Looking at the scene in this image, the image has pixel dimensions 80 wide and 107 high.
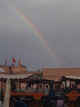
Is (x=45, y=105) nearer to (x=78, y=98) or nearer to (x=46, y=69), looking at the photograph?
(x=78, y=98)

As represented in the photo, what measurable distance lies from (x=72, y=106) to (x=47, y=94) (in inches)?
90.2

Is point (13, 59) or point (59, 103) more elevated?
point (13, 59)

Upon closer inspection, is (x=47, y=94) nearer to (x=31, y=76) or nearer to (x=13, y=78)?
(x=31, y=76)

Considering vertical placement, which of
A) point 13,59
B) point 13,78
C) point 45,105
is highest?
point 13,59

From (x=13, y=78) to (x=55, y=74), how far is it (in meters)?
30.3

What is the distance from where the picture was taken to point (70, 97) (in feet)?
49.4

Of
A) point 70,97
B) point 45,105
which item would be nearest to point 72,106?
point 70,97

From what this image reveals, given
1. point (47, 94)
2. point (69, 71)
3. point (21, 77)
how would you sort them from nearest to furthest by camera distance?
point (21, 77) → point (47, 94) → point (69, 71)

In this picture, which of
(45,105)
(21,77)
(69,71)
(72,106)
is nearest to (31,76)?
(21,77)

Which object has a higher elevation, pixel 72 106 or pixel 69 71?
pixel 69 71

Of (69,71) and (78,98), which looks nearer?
(78,98)

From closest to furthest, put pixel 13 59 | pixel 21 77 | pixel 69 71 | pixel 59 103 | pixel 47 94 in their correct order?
pixel 59 103
pixel 21 77
pixel 47 94
pixel 69 71
pixel 13 59

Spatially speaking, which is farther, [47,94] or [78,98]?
[47,94]

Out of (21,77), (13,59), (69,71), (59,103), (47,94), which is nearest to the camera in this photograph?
(59,103)
